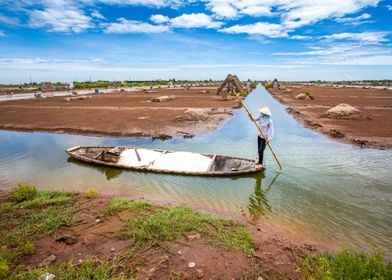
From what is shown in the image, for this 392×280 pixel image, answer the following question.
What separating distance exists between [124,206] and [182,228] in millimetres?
1860

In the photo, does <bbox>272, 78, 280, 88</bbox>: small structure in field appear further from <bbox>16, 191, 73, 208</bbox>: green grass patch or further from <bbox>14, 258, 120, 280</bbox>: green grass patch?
<bbox>14, 258, 120, 280</bbox>: green grass patch

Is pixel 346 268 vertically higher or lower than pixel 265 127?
lower

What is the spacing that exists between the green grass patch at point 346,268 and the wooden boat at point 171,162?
15.0 feet

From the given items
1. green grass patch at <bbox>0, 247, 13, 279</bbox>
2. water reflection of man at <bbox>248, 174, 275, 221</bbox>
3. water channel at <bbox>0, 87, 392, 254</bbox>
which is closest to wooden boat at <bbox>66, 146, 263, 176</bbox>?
water channel at <bbox>0, 87, 392, 254</bbox>

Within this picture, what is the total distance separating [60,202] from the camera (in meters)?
6.95

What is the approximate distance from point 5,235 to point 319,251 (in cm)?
645

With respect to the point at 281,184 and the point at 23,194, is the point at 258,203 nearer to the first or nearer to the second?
the point at 281,184

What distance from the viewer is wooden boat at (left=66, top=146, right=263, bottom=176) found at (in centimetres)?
922

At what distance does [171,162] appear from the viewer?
999 cm

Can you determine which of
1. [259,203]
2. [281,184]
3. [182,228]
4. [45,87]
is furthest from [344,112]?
[45,87]

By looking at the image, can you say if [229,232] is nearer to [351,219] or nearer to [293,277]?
[293,277]

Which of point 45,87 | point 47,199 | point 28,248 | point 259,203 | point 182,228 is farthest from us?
point 45,87

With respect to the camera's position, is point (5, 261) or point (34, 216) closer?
point (5, 261)

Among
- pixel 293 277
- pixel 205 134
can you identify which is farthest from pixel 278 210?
pixel 205 134
